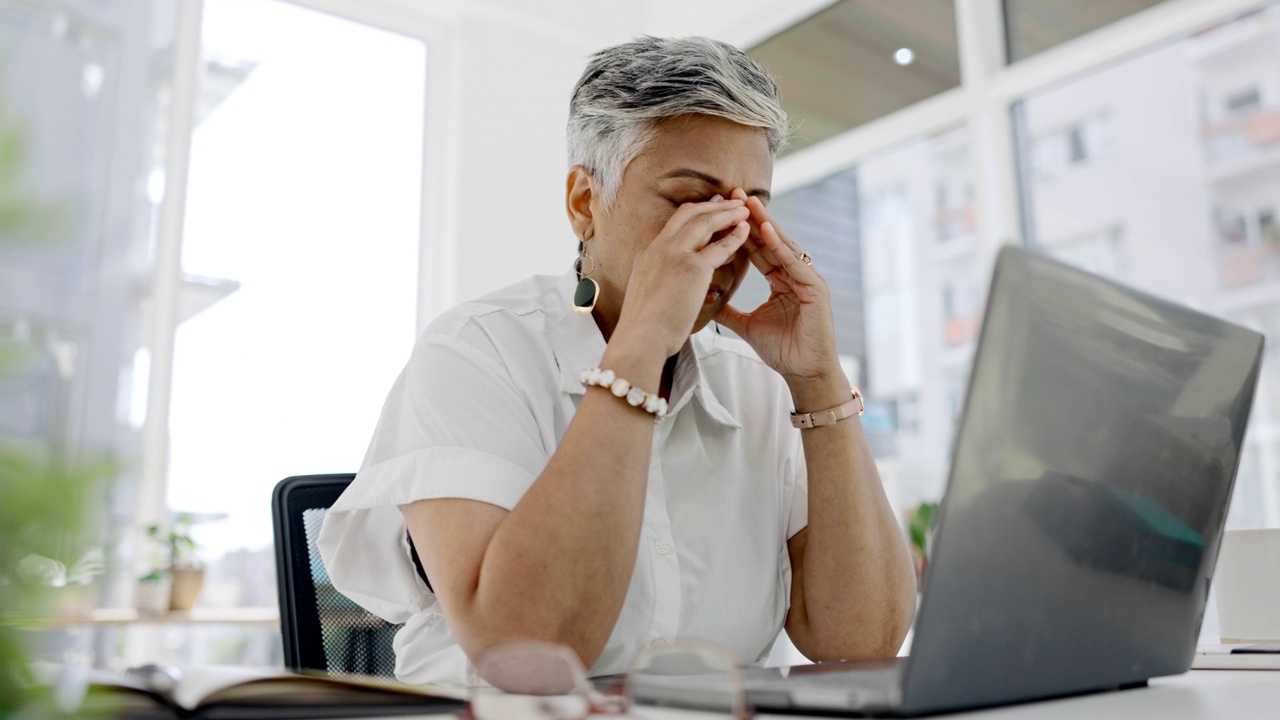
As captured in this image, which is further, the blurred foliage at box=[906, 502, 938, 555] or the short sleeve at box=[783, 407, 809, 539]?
the blurred foliage at box=[906, 502, 938, 555]

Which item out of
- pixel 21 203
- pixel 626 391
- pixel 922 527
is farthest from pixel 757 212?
pixel 922 527

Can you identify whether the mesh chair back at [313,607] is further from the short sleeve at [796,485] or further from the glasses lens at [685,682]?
the glasses lens at [685,682]

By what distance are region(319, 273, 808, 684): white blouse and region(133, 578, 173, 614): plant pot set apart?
2.36m

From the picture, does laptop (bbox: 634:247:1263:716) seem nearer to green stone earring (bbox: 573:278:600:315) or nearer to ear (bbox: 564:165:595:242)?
A: green stone earring (bbox: 573:278:600:315)

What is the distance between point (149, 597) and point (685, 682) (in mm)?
3007

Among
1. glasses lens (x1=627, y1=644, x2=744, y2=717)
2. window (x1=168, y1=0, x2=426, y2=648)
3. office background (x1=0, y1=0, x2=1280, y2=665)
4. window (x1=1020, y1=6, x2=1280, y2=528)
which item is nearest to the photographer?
glasses lens (x1=627, y1=644, x2=744, y2=717)

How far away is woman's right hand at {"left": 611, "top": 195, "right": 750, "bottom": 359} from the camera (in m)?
0.95

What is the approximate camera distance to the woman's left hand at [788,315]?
3.68 feet

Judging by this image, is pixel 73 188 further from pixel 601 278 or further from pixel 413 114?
pixel 413 114

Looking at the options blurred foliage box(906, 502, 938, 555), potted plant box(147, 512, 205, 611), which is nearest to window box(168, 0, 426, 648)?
potted plant box(147, 512, 205, 611)

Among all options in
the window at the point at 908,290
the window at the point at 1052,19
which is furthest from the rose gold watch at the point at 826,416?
the window at the point at 1052,19

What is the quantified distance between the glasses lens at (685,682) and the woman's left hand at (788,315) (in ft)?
2.06

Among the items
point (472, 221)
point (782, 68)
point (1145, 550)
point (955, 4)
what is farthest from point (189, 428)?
point (1145, 550)

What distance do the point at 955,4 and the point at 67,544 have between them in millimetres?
3851
